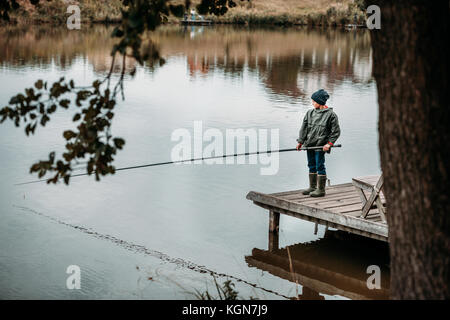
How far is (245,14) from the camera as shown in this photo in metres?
62.0

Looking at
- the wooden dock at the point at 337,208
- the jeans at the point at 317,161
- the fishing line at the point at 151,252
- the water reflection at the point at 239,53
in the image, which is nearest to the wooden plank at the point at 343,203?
the wooden dock at the point at 337,208

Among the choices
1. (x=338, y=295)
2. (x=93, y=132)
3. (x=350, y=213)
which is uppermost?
(x=93, y=132)

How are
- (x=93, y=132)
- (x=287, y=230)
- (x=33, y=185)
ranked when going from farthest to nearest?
(x=33, y=185)
(x=287, y=230)
(x=93, y=132)

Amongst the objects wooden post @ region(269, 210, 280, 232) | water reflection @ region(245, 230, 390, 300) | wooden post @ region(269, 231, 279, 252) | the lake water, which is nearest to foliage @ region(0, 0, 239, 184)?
the lake water

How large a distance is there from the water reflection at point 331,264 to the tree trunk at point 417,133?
415 centimetres

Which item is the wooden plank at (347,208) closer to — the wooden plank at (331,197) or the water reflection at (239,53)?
the wooden plank at (331,197)

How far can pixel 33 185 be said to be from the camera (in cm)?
1155

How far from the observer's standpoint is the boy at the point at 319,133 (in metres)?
8.55

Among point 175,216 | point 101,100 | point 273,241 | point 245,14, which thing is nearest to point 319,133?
point 273,241

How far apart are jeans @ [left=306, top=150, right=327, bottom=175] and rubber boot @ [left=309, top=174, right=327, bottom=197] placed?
0.05 m

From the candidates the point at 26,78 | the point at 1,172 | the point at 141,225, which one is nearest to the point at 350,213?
the point at 141,225

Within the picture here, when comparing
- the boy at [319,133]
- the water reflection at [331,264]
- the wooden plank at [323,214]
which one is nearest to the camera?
the wooden plank at [323,214]
